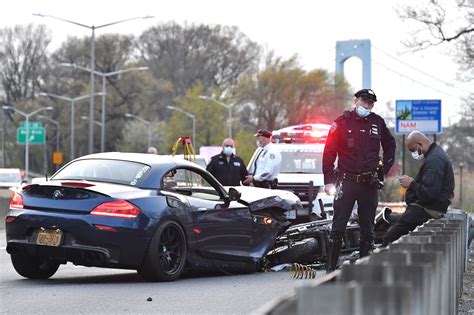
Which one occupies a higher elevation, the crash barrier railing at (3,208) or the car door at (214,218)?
the car door at (214,218)

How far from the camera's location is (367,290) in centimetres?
371

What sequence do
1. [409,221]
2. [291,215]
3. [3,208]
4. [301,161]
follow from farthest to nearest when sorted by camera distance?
[3,208], [301,161], [291,215], [409,221]

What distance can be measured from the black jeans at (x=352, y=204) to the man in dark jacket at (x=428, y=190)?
2.60 ft

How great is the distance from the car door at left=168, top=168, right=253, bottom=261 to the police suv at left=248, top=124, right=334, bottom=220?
6.61 metres

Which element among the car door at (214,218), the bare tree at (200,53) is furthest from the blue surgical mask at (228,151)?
Answer: the bare tree at (200,53)

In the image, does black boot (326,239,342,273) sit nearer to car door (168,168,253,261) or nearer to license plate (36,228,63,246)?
car door (168,168,253,261)

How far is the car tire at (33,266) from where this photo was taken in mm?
11445

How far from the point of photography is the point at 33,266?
1159 cm

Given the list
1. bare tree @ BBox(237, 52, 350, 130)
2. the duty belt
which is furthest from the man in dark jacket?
bare tree @ BBox(237, 52, 350, 130)

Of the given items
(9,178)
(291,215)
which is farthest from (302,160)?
(9,178)

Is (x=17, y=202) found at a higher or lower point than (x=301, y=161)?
lower

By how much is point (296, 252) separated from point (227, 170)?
4.30 metres

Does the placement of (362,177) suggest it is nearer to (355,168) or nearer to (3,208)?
(355,168)

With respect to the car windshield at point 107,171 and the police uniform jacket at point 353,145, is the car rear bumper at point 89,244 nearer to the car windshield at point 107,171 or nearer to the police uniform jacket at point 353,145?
the car windshield at point 107,171
